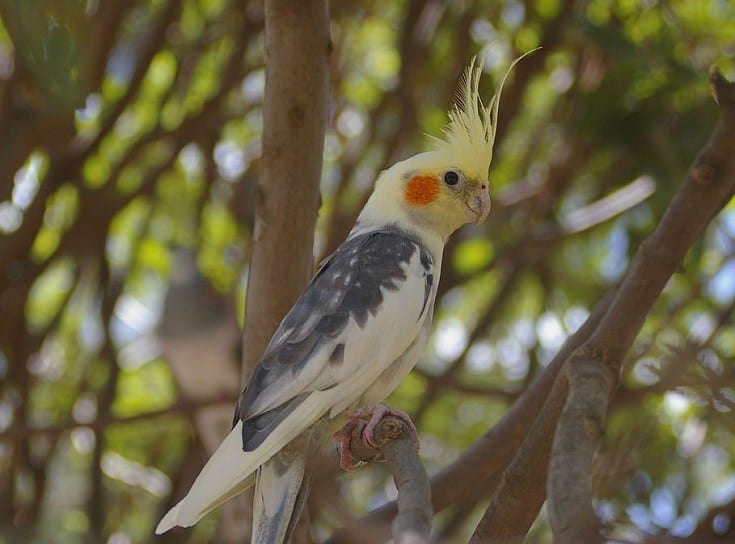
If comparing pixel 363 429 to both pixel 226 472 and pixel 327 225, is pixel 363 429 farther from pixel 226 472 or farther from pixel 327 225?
Result: pixel 327 225

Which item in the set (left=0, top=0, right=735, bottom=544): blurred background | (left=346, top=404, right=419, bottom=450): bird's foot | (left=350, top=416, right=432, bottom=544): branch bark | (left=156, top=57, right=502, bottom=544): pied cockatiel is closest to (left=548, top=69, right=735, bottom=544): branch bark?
(left=350, top=416, right=432, bottom=544): branch bark

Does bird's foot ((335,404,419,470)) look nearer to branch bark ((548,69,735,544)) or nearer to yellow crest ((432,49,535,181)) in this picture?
branch bark ((548,69,735,544))

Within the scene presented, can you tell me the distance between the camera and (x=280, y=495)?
2766 millimetres

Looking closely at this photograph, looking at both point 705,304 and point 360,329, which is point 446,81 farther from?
point 360,329

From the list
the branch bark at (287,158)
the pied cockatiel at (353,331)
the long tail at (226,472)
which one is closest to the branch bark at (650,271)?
the pied cockatiel at (353,331)

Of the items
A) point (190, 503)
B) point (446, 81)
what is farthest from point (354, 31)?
point (190, 503)

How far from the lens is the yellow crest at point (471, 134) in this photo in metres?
3.37

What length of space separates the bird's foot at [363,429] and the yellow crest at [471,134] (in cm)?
90

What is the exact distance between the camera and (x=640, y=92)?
170 inches

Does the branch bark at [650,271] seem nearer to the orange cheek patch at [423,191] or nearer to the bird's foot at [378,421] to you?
the bird's foot at [378,421]

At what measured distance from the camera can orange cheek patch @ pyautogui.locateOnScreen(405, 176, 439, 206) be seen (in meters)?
3.47

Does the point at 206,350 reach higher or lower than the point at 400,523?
lower

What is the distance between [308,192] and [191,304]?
1.79m

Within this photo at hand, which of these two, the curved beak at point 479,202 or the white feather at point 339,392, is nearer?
the white feather at point 339,392
